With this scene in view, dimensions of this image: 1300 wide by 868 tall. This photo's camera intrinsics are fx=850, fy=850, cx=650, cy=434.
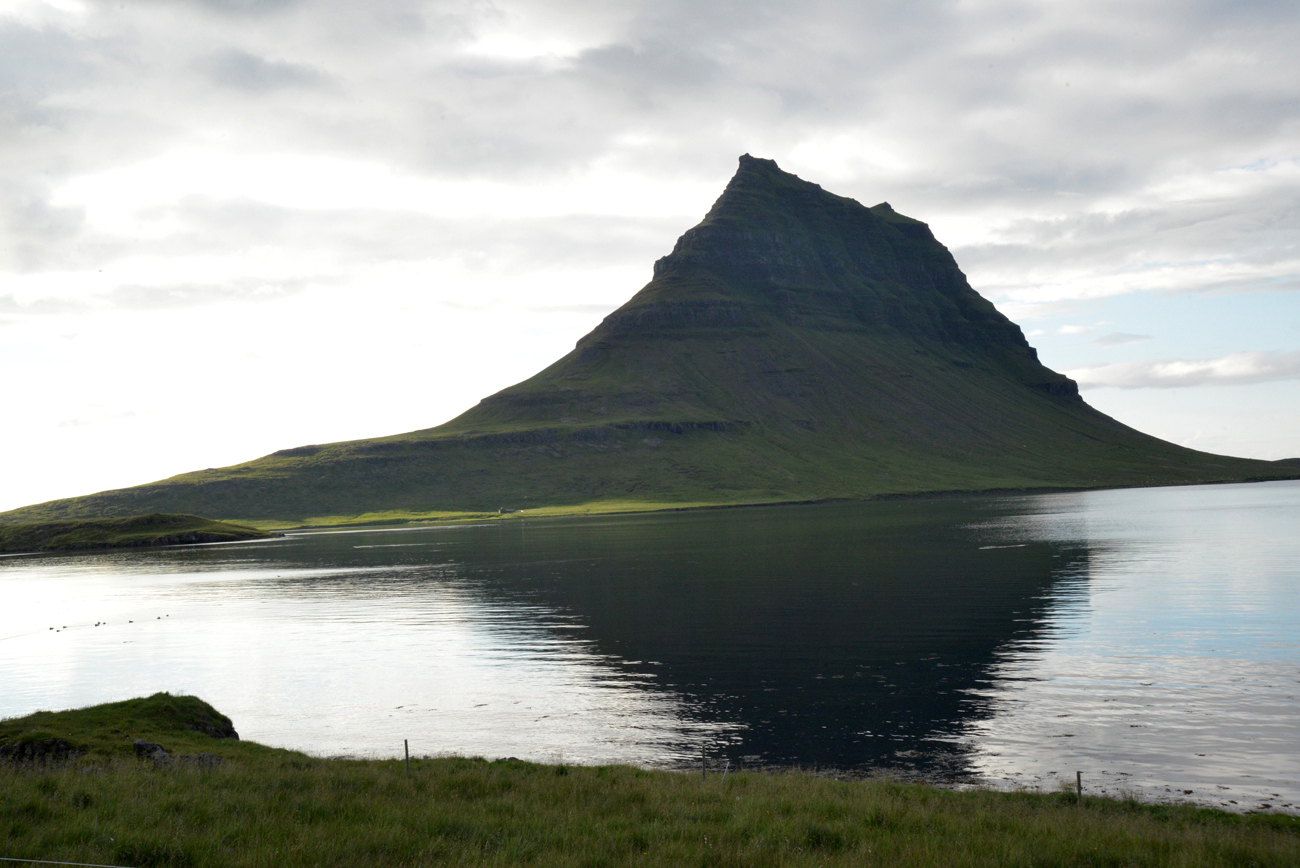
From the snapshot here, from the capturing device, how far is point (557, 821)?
19859mm

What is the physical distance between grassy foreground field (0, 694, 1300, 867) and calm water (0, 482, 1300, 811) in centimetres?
707

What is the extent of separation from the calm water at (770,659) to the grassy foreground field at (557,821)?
23.2 feet

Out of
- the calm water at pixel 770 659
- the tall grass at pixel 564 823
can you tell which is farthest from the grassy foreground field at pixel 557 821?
the calm water at pixel 770 659

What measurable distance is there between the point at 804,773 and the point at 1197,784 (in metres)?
12.7

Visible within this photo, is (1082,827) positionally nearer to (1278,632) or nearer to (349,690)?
(349,690)

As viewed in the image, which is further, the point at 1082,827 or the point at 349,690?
the point at 349,690

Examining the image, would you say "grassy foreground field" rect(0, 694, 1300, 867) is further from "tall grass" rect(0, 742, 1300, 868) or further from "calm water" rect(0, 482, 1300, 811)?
"calm water" rect(0, 482, 1300, 811)

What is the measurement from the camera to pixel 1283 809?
82.8 feet

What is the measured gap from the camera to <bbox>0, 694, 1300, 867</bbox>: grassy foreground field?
16.8 metres

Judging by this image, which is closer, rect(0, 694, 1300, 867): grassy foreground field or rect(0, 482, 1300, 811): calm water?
rect(0, 694, 1300, 867): grassy foreground field

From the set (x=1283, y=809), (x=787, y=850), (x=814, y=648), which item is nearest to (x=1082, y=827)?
(x=787, y=850)

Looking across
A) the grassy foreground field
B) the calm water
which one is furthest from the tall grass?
the calm water

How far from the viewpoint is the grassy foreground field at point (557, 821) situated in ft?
55.2

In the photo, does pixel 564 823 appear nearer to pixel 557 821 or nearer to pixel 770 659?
pixel 557 821
